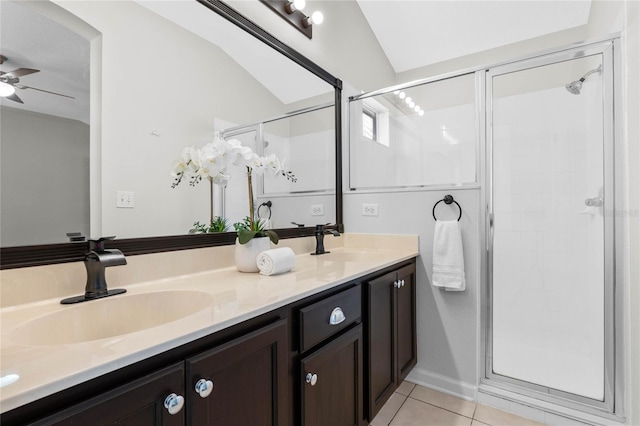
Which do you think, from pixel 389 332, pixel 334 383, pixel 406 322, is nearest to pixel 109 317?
pixel 334 383

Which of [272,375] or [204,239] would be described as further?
[204,239]

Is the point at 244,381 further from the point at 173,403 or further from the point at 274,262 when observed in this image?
the point at 274,262

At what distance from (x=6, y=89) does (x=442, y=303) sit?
7.01 ft

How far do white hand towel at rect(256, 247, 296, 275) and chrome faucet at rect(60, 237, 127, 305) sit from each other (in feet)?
1.69

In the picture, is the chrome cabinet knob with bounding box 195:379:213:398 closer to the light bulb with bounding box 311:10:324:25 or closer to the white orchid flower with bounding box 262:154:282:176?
the white orchid flower with bounding box 262:154:282:176

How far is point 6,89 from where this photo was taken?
2.75 ft

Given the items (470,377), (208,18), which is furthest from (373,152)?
(470,377)

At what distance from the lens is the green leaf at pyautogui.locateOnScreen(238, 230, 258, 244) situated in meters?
1.33

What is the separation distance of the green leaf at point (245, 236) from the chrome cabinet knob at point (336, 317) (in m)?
0.48

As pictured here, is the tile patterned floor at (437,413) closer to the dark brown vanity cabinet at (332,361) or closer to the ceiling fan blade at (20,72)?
the dark brown vanity cabinet at (332,361)

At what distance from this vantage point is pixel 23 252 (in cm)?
88

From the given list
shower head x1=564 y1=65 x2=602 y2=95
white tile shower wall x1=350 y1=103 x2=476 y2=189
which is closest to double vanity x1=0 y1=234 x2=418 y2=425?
white tile shower wall x1=350 y1=103 x2=476 y2=189

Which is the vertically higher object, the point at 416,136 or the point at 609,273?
the point at 416,136

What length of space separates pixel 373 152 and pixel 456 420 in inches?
67.4
